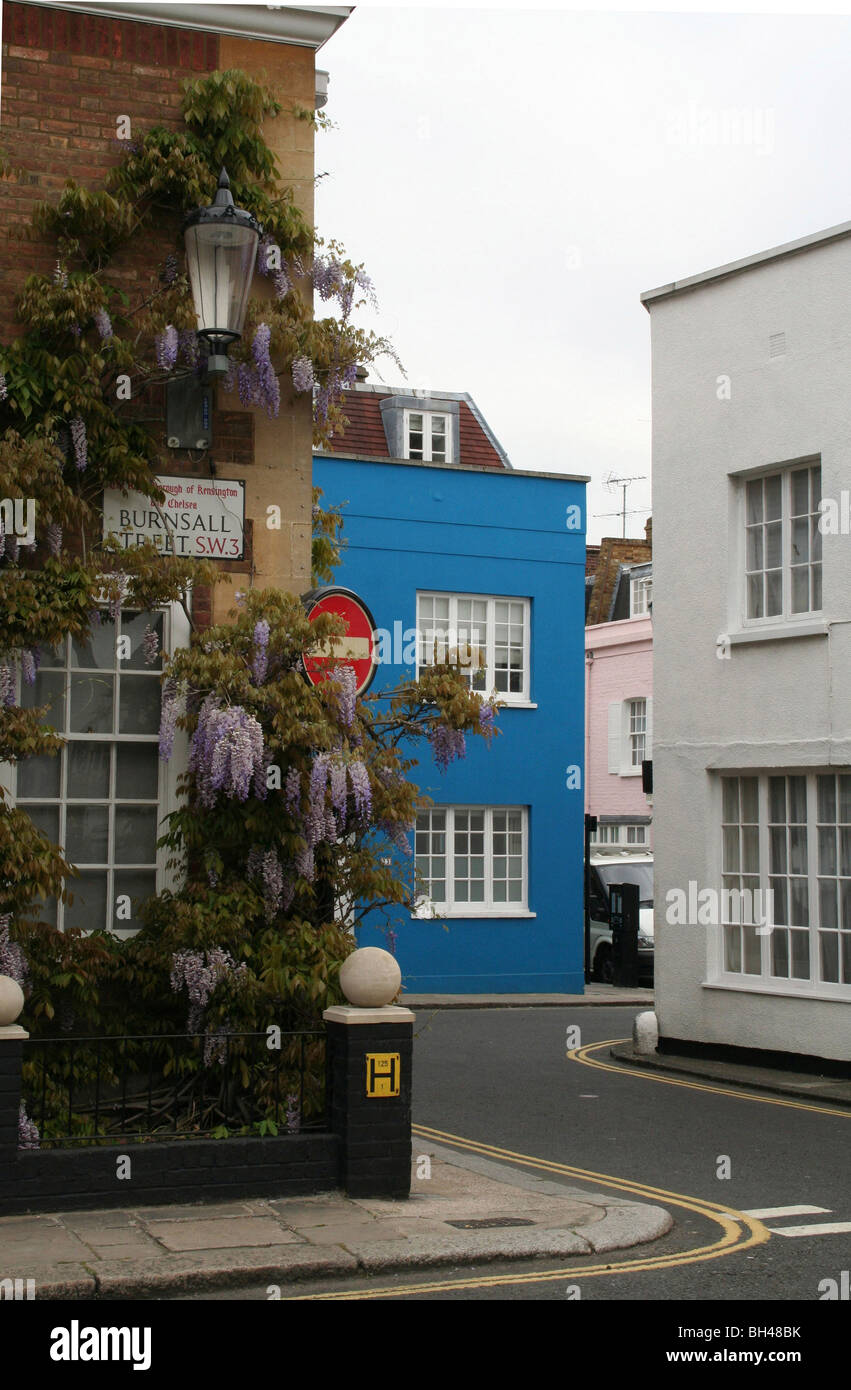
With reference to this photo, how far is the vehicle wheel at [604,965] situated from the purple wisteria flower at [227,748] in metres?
19.7

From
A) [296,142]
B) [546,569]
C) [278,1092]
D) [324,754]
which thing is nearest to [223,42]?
[296,142]

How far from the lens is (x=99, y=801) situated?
31.4ft

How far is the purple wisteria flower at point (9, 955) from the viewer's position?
8.70 m

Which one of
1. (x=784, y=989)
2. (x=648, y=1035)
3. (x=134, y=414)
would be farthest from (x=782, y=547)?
(x=134, y=414)

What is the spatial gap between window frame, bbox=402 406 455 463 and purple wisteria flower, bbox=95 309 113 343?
18.1m

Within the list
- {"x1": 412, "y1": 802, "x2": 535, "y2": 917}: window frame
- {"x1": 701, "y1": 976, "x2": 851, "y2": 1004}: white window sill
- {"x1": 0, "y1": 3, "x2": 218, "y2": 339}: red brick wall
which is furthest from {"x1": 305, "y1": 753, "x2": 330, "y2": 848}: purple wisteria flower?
{"x1": 412, "y1": 802, "x2": 535, "y2": 917}: window frame

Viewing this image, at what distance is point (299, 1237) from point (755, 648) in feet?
30.0

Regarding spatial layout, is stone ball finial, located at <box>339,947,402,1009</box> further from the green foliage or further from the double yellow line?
the double yellow line

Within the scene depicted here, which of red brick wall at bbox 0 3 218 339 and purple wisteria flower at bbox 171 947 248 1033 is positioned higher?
red brick wall at bbox 0 3 218 339

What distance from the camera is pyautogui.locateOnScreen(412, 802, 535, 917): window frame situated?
24500 mm

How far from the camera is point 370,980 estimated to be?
28.4 ft

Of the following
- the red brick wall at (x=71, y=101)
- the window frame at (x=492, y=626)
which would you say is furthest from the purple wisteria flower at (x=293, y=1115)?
the window frame at (x=492, y=626)

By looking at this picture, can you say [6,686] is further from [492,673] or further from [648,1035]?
[492,673]
